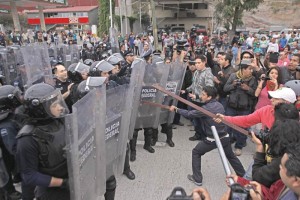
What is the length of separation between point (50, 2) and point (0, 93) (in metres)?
29.7

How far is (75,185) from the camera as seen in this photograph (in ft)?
6.35

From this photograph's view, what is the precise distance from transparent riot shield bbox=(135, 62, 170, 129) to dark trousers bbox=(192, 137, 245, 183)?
3.22 feet

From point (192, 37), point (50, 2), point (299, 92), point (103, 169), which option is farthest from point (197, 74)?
point (50, 2)

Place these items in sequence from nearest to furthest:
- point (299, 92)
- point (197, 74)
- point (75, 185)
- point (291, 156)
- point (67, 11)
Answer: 1. point (291, 156)
2. point (75, 185)
3. point (299, 92)
4. point (197, 74)
5. point (67, 11)

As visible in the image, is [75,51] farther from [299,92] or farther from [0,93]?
[299,92]

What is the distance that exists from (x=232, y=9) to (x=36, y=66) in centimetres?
2304

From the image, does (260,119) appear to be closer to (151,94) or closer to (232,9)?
(151,94)

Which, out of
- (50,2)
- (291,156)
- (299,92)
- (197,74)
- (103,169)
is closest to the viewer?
(291,156)

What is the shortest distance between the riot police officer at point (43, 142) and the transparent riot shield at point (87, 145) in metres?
0.14

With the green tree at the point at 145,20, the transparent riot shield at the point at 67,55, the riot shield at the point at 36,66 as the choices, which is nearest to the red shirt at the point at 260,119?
the riot shield at the point at 36,66

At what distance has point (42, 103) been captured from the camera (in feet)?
6.31

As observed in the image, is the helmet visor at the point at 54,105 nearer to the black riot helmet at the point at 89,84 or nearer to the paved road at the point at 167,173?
the black riot helmet at the point at 89,84

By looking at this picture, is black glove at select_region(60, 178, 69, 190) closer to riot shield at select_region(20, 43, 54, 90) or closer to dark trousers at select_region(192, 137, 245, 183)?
dark trousers at select_region(192, 137, 245, 183)

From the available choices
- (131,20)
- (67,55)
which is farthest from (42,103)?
(131,20)
